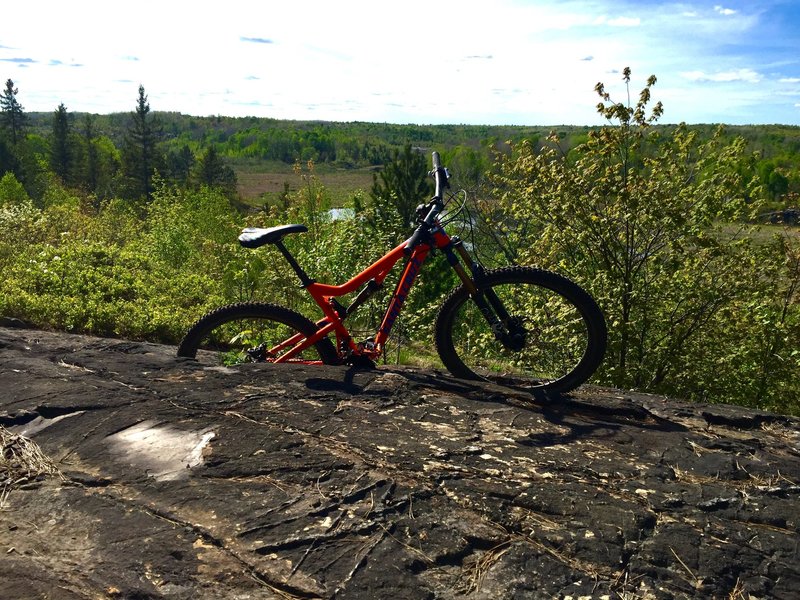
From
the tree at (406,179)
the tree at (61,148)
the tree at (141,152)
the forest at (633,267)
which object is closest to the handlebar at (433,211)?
the forest at (633,267)

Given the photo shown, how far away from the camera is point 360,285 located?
434 cm

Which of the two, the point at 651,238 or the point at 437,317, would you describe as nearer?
the point at 437,317

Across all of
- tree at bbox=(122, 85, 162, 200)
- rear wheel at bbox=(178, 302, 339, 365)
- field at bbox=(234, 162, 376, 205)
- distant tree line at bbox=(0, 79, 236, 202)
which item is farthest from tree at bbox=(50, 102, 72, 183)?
rear wheel at bbox=(178, 302, 339, 365)

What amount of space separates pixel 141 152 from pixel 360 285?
63904 millimetres

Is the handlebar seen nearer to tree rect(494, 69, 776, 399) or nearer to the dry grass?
the dry grass

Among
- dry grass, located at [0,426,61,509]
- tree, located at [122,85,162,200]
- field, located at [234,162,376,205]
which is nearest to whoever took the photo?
dry grass, located at [0,426,61,509]

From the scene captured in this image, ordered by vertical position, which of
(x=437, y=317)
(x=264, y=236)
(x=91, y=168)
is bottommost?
(x=437, y=317)

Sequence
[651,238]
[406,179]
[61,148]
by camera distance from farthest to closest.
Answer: [61,148] < [406,179] < [651,238]

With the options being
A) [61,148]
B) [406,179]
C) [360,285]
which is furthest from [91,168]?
[360,285]

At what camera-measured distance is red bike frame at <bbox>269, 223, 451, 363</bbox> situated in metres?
4.21

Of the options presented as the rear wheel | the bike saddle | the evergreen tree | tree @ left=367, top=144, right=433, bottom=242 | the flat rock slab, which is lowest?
the flat rock slab

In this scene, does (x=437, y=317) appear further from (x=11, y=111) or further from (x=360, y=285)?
(x=11, y=111)

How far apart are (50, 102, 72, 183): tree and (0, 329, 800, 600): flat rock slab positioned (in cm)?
7127

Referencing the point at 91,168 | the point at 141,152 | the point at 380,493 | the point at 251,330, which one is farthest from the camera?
the point at 91,168
